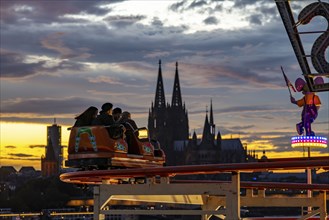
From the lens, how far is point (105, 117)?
58.3ft

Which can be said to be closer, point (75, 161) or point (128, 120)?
A: point (75, 161)

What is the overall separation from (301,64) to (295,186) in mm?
5417

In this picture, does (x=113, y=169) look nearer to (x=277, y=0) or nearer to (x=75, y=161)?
(x=75, y=161)

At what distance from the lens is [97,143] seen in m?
16.9

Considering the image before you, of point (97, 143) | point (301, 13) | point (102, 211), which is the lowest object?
point (102, 211)

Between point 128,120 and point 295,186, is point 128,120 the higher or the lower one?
the higher one

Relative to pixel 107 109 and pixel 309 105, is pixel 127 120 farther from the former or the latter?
pixel 309 105

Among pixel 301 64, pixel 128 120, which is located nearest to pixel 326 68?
pixel 301 64

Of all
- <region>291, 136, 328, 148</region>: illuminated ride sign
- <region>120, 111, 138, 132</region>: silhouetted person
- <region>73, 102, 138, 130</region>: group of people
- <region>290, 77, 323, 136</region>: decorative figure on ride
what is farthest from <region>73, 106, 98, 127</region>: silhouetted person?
<region>291, 136, 328, 148</region>: illuminated ride sign

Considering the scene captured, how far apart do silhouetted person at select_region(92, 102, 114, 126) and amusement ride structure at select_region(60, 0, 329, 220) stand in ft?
1.56

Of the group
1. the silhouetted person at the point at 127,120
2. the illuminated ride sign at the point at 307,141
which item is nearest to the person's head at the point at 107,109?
the silhouetted person at the point at 127,120

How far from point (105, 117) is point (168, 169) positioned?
8.91ft

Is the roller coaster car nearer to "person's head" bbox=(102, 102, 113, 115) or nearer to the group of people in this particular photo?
the group of people

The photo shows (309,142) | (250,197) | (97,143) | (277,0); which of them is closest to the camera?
(277,0)
